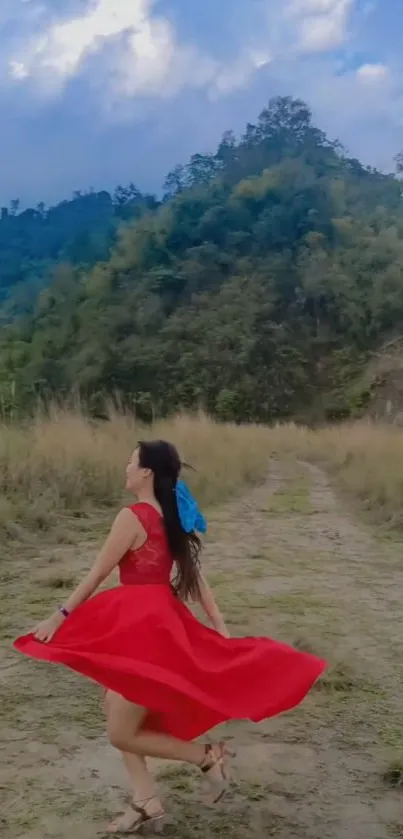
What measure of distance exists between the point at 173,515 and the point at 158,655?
505 mm

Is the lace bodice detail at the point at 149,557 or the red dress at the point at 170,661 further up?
the lace bodice detail at the point at 149,557

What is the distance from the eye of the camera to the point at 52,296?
43531mm

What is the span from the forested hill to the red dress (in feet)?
97.9

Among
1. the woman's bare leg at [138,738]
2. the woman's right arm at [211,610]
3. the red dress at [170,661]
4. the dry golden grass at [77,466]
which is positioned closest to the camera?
the red dress at [170,661]

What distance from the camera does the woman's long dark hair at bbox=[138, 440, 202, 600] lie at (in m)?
2.96

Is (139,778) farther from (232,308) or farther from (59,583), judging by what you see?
(232,308)

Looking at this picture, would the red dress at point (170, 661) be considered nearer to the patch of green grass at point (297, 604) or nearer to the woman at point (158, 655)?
the woman at point (158, 655)

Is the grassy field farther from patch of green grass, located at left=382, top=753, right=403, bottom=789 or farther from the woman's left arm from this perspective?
the woman's left arm

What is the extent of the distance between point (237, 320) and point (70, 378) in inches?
302

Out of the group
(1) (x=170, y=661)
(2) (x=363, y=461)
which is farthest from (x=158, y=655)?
(2) (x=363, y=461)

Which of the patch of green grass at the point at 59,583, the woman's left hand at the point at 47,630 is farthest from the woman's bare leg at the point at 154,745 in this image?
the patch of green grass at the point at 59,583

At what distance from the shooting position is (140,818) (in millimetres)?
2680

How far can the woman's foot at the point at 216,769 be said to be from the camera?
9.13 feet

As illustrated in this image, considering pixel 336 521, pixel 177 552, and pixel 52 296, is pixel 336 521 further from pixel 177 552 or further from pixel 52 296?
pixel 52 296
